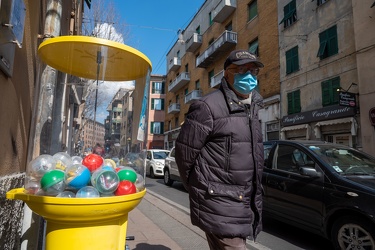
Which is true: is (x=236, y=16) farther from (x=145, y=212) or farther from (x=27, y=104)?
(x=27, y=104)

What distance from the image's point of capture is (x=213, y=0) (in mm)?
28750

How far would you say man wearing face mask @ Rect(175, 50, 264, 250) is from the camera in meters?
2.08

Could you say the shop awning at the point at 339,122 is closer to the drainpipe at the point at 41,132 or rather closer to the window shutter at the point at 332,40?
the window shutter at the point at 332,40

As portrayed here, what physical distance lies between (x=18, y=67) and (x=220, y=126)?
1904 millimetres

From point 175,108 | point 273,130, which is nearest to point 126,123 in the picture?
point 273,130

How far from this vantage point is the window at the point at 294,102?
53.4ft

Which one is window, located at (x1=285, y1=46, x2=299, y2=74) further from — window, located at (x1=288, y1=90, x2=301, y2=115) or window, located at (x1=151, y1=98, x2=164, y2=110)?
window, located at (x1=151, y1=98, x2=164, y2=110)

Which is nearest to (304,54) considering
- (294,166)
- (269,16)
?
(269,16)

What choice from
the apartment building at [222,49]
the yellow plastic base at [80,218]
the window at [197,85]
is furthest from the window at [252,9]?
the yellow plastic base at [80,218]

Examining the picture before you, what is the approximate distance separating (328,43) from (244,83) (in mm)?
14275

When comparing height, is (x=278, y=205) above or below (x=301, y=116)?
below

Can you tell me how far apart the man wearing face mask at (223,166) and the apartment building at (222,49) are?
1656cm

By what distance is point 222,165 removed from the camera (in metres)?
2.15

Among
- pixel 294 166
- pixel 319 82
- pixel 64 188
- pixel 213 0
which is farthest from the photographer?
pixel 213 0
